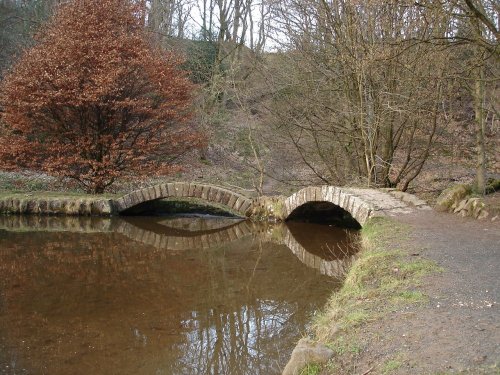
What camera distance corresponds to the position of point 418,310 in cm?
415

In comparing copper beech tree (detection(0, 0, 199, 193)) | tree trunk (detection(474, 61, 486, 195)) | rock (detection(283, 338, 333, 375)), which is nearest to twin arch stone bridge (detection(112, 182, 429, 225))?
tree trunk (detection(474, 61, 486, 195))

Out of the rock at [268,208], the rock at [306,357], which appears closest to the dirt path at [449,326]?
the rock at [306,357]

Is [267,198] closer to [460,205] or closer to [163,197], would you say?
[163,197]

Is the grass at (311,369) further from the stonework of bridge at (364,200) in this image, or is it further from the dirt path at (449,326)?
the stonework of bridge at (364,200)

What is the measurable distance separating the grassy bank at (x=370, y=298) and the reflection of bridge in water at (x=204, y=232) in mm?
2150

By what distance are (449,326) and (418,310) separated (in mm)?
433

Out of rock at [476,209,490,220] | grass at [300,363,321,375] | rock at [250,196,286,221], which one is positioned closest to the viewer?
grass at [300,363,321,375]

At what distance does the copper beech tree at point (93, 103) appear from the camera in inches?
531

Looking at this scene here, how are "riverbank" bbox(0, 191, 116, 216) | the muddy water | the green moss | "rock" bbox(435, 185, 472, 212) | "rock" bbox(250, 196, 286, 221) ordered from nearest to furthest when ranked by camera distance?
the green moss, the muddy water, "rock" bbox(435, 185, 472, 212), "rock" bbox(250, 196, 286, 221), "riverbank" bbox(0, 191, 116, 216)

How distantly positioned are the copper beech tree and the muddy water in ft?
10.8

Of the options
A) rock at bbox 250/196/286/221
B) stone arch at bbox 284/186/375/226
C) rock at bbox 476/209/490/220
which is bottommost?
rock at bbox 250/196/286/221

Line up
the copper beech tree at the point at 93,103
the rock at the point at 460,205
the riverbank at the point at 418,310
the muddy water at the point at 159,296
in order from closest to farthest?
the riverbank at the point at 418,310 → the muddy water at the point at 159,296 → the rock at the point at 460,205 → the copper beech tree at the point at 93,103

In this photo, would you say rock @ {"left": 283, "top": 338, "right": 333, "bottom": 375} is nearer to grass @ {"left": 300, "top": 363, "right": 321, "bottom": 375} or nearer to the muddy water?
grass @ {"left": 300, "top": 363, "right": 321, "bottom": 375}

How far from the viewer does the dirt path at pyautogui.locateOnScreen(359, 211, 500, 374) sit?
10.4 feet
